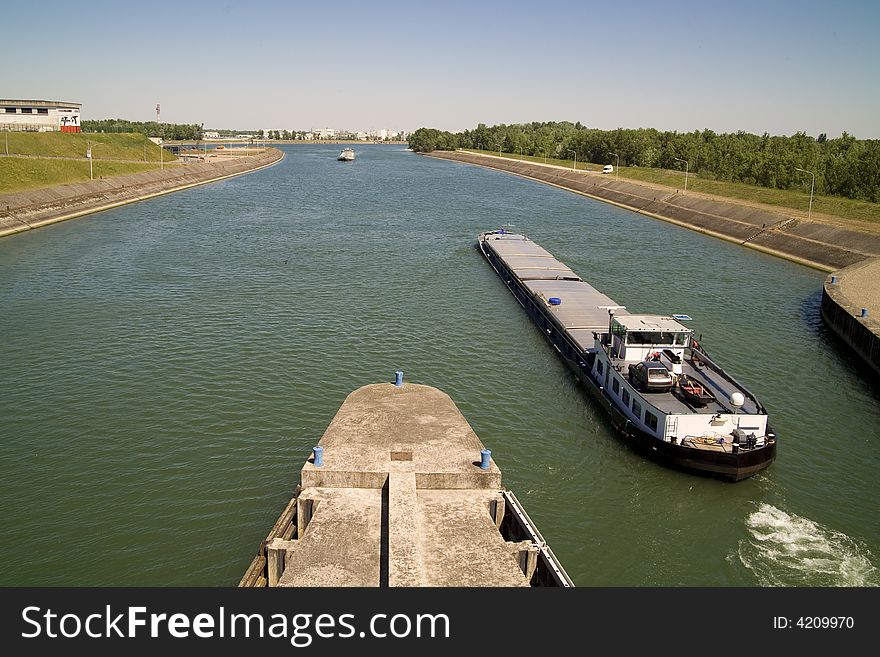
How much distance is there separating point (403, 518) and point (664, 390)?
16.7 meters

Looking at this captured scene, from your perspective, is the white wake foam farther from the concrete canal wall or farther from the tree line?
the tree line

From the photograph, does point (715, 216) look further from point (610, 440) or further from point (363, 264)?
point (610, 440)

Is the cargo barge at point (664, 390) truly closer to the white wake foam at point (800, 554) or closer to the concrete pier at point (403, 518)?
the white wake foam at point (800, 554)

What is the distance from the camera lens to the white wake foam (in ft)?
71.6

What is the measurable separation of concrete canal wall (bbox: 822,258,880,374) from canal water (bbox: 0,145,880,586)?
122 centimetres

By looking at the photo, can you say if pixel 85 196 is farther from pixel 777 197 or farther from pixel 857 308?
pixel 777 197

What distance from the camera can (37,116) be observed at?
547ft

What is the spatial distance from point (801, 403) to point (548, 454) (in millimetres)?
15912

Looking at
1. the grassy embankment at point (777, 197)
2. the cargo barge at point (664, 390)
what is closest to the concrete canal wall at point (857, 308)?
the cargo barge at point (664, 390)

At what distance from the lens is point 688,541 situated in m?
24.0

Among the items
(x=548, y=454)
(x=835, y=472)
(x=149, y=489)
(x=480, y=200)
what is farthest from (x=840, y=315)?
(x=480, y=200)

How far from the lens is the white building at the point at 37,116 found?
163000mm

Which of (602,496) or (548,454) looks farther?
(548,454)
